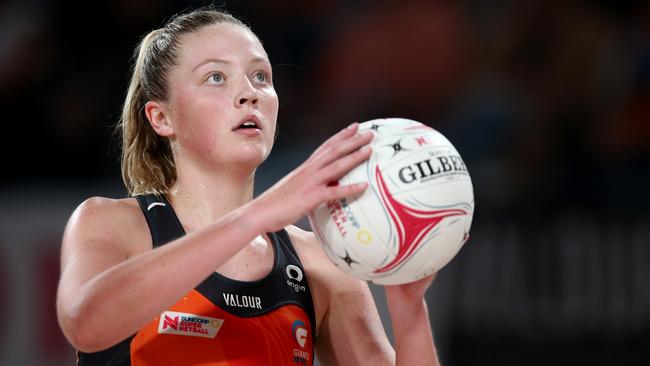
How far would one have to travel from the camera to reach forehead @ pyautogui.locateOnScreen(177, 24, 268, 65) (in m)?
3.35

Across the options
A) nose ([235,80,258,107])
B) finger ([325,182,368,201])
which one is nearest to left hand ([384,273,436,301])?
finger ([325,182,368,201])

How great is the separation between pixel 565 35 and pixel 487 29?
731 millimetres

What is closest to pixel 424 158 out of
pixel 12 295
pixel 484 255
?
pixel 484 255

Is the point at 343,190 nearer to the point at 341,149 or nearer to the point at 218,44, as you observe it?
the point at 341,149

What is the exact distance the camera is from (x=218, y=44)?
3373 millimetres

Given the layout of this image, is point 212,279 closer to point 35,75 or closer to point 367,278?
point 367,278

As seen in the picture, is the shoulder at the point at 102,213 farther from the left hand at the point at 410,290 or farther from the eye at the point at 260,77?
the left hand at the point at 410,290

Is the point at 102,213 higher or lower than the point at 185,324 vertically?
higher

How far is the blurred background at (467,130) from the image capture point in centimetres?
543

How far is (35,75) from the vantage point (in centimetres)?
733

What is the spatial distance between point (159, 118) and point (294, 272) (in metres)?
0.76

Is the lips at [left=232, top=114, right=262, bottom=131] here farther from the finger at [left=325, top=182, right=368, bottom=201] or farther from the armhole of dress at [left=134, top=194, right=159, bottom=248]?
the finger at [left=325, top=182, right=368, bottom=201]

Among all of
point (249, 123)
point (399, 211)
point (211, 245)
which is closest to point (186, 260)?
point (211, 245)

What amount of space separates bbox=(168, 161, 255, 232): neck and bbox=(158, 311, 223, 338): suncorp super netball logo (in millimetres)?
416
